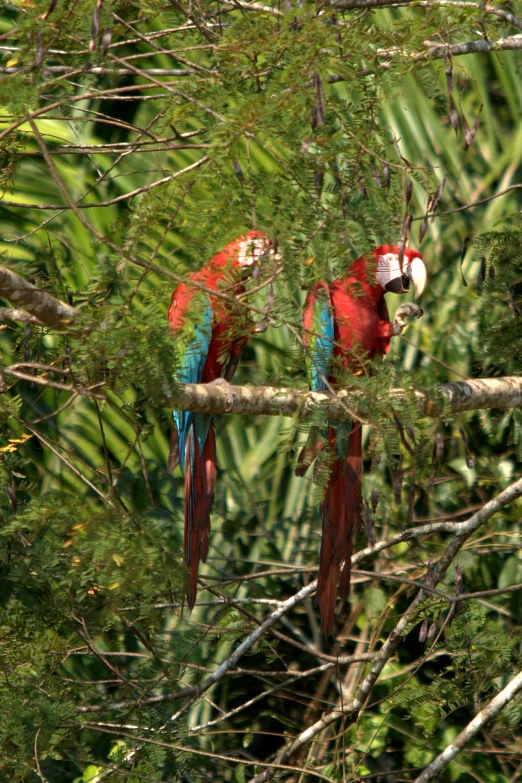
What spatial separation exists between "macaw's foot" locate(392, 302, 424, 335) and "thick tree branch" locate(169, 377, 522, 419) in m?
0.30

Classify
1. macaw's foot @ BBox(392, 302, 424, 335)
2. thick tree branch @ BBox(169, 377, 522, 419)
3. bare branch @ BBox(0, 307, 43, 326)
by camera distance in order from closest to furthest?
bare branch @ BBox(0, 307, 43, 326)
thick tree branch @ BBox(169, 377, 522, 419)
macaw's foot @ BBox(392, 302, 424, 335)

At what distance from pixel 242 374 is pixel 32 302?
4.86 feet

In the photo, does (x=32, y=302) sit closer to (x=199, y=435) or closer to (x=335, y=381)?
(x=335, y=381)

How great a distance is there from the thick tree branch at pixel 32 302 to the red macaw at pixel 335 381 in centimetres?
46

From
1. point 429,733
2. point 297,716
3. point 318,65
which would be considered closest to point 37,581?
point 429,733

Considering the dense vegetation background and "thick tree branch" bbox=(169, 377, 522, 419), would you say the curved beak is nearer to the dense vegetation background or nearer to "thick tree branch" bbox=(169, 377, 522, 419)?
the dense vegetation background

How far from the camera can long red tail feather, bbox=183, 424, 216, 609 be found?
196 cm

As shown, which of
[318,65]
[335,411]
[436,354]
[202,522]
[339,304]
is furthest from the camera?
[436,354]

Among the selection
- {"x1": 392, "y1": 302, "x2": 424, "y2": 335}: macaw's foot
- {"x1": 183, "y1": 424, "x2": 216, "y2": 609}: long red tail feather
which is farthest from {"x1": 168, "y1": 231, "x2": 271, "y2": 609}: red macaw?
{"x1": 392, "y1": 302, "x2": 424, "y2": 335}: macaw's foot

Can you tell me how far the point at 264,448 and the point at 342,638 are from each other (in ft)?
2.07

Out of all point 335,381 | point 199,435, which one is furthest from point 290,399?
point 199,435

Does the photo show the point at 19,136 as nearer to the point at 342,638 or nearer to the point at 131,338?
the point at 131,338

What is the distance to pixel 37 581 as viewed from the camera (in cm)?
171

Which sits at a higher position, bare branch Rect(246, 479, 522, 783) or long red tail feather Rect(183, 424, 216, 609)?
long red tail feather Rect(183, 424, 216, 609)
